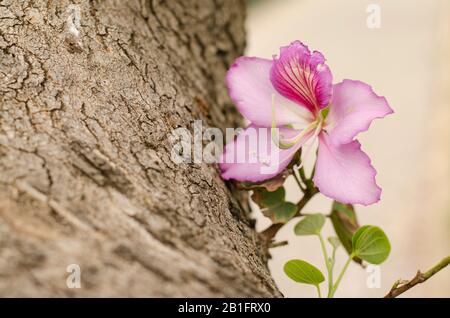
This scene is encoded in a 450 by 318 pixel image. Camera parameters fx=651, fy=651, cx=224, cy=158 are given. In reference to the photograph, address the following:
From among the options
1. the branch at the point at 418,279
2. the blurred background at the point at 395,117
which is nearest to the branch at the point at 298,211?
the branch at the point at 418,279

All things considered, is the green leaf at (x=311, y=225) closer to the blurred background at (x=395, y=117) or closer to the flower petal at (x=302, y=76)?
the flower petal at (x=302, y=76)

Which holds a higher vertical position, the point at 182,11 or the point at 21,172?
the point at 182,11

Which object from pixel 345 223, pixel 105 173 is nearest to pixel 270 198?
pixel 345 223

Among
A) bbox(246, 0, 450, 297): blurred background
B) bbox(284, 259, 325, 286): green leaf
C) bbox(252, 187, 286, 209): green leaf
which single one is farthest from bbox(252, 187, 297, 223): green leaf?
bbox(246, 0, 450, 297): blurred background
